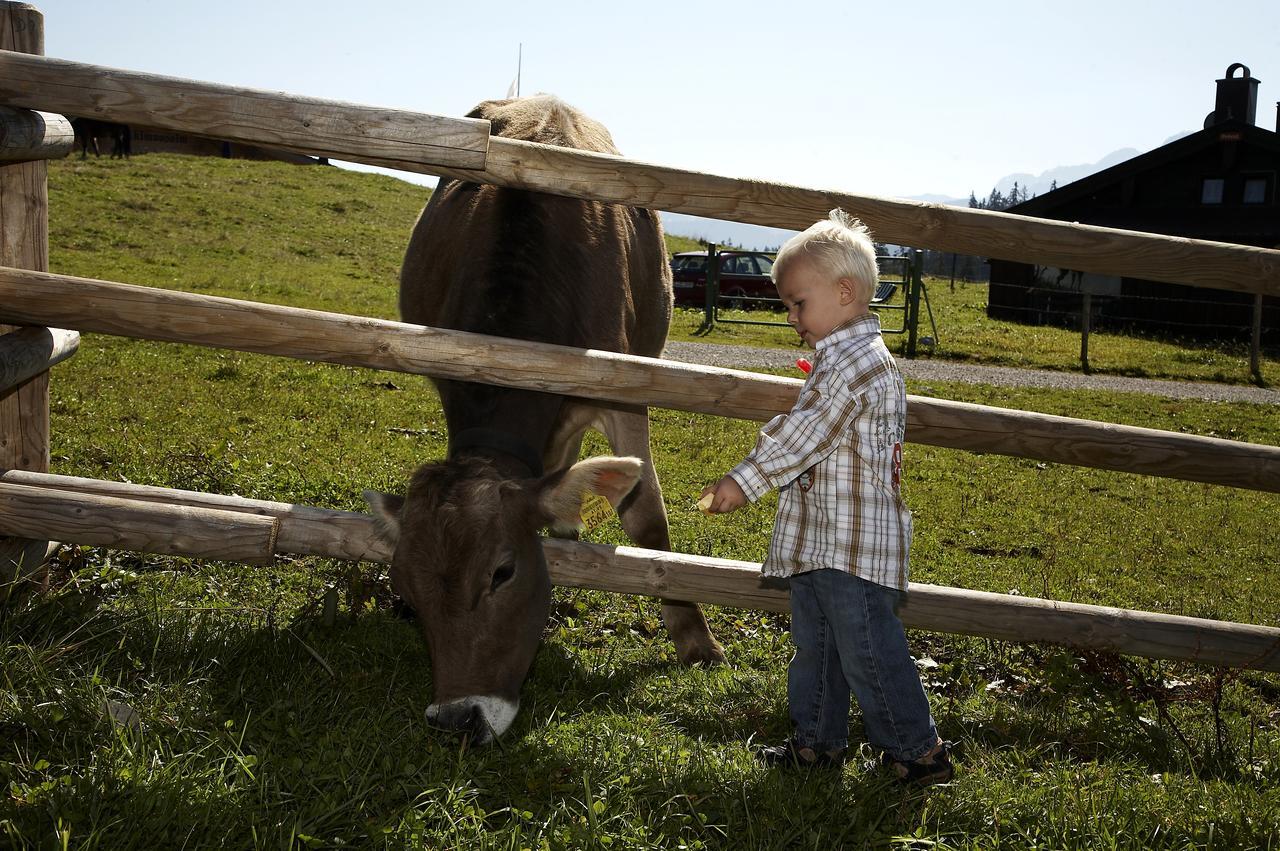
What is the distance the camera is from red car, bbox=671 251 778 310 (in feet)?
94.2

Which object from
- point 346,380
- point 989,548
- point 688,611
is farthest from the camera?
point 346,380

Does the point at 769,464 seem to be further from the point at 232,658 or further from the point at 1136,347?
the point at 1136,347

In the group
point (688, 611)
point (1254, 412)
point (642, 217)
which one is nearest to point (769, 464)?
point (688, 611)

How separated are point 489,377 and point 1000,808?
2.40 metres

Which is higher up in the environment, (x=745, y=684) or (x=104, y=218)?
(x=104, y=218)

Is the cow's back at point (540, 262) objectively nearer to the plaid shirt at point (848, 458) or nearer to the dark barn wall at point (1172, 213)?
the plaid shirt at point (848, 458)

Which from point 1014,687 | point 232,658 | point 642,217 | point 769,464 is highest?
point 642,217

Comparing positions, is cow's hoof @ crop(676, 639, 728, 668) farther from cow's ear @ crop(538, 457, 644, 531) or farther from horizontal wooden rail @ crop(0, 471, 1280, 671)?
cow's ear @ crop(538, 457, 644, 531)

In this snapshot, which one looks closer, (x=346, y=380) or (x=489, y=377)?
(x=489, y=377)

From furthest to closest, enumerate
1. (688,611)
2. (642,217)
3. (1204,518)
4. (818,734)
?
(1204,518), (642,217), (688,611), (818,734)

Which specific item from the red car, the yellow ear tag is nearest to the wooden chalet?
the red car

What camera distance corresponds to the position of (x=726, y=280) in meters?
29.5

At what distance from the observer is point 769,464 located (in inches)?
126

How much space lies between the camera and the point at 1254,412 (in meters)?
14.5
